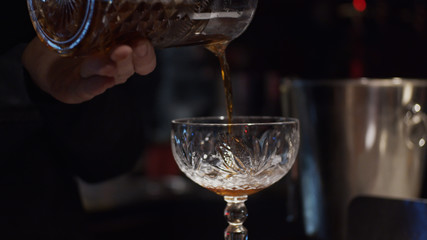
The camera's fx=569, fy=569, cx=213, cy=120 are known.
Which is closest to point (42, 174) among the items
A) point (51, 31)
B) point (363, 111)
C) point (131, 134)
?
point (131, 134)

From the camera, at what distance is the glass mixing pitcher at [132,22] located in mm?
761

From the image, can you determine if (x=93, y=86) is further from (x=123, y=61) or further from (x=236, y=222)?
(x=236, y=222)

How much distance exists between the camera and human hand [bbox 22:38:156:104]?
774 millimetres

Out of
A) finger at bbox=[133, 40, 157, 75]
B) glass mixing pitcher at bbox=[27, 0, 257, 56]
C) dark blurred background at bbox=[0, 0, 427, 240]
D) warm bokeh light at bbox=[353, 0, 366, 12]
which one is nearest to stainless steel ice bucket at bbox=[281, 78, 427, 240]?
dark blurred background at bbox=[0, 0, 427, 240]

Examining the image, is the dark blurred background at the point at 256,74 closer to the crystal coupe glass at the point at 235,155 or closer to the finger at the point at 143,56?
the crystal coupe glass at the point at 235,155

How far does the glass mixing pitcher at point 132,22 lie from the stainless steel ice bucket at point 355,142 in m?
0.38

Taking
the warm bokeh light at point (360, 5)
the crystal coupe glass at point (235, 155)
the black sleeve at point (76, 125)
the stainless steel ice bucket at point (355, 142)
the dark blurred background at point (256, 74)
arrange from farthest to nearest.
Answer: the warm bokeh light at point (360, 5) < the dark blurred background at point (256, 74) < the black sleeve at point (76, 125) < the stainless steel ice bucket at point (355, 142) < the crystal coupe glass at point (235, 155)

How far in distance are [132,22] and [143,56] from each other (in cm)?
5

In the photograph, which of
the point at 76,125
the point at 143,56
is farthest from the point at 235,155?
the point at 76,125

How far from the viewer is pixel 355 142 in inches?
45.9

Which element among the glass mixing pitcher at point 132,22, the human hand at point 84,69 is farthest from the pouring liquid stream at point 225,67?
the human hand at point 84,69

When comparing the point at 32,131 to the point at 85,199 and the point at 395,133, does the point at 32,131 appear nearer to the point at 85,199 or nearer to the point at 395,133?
the point at 395,133

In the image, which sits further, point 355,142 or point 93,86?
point 355,142

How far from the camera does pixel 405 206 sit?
999 mm
